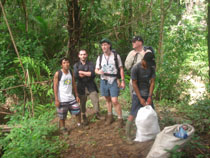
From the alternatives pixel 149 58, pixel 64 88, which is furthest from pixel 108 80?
pixel 149 58

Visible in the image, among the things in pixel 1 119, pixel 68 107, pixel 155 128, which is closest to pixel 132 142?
pixel 155 128

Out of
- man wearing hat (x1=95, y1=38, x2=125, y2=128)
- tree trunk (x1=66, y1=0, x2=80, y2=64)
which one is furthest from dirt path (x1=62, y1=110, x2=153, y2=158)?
tree trunk (x1=66, y1=0, x2=80, y2=64)

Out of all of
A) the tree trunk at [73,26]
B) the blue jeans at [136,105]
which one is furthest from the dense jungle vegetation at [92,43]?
the blue jeans at [136,105]

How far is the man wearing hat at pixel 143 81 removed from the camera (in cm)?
353

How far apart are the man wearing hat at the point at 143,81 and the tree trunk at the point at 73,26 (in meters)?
3.25

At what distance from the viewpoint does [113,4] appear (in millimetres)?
7305

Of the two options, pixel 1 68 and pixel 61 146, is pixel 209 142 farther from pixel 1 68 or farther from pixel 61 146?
pixel 1 68

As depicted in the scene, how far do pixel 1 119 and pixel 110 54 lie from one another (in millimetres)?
5175

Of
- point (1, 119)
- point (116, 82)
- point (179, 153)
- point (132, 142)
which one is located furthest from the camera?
point (1, 119)

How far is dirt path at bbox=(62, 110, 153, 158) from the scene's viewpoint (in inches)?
133

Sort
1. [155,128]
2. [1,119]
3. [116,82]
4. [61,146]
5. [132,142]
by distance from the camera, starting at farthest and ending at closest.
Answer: [1,119]
[116,82]
[61,146]
[132,142]
[155,128]

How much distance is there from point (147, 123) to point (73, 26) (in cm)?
398

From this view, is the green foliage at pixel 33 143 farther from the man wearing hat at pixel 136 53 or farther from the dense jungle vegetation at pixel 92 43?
the man wearing hat at pixel 136 53

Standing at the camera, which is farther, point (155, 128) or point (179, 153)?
point (155, 128)
